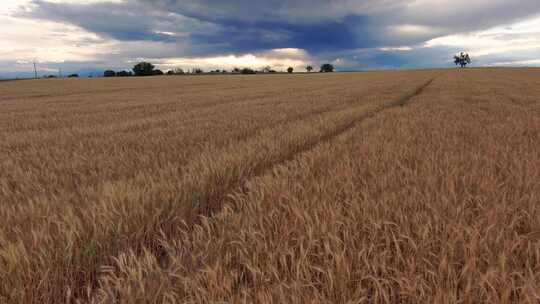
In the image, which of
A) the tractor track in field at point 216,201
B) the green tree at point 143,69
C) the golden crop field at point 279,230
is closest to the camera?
the golden crop field at point 279,230

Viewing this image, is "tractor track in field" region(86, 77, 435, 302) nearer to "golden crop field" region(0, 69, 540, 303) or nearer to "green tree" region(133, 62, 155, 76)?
"golden crop field" region(0, 69, 540, 303)

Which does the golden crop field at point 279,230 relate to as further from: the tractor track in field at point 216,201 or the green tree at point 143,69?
the green tree at point 143,69

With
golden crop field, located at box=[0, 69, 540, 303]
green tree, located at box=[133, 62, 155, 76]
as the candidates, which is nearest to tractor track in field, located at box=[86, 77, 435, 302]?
golden crop field, located at box=[0, 69, 540, 303]

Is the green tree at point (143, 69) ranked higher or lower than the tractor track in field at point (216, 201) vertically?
higher

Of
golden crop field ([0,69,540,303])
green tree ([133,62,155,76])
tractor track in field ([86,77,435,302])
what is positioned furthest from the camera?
green tree ([133,62,155,76])

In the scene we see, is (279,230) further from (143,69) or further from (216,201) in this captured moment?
(143,69)

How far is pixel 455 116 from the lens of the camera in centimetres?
708

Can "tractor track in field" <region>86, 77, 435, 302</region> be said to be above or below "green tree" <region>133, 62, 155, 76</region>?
below

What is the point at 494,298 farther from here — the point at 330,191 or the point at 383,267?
the point at 330,191

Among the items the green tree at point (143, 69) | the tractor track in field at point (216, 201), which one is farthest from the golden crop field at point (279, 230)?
the green tree at point (143, 69)

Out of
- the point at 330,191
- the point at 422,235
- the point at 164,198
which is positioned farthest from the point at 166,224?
the point at 422,235

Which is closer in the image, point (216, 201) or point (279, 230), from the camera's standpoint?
point (279, 230)

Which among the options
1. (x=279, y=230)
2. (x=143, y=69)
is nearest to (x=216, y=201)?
(x=279, y=230)

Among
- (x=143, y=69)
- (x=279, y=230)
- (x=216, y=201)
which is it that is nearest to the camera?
(x=279, y=230)
